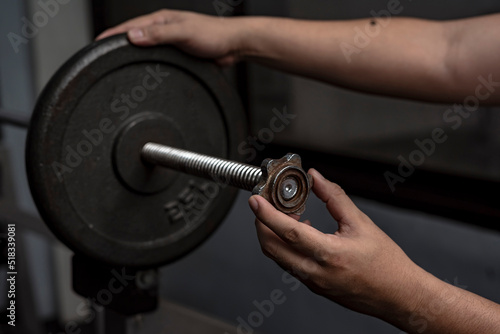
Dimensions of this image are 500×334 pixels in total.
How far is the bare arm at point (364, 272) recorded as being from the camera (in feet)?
1.88

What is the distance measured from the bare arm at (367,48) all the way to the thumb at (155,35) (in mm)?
11

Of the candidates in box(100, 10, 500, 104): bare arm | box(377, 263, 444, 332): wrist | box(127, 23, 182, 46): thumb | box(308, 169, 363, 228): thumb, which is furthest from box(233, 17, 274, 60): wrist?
box(377, 263, 444, 332): wrist

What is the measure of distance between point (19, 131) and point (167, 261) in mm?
1590

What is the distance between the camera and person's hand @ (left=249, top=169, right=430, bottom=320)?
0.57 m

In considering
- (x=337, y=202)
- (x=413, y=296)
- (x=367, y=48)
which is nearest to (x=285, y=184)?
(x=337, y=202)

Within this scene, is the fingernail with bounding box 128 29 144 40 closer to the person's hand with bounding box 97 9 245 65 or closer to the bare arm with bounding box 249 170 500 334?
the person's hand with bounding box 97 9 245 65

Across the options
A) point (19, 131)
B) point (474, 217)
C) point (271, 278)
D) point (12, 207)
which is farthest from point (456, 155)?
point (19, 131)

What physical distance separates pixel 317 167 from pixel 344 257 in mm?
1137

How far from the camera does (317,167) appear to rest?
1.70m

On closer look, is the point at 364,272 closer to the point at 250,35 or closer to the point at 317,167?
the point at 250,35

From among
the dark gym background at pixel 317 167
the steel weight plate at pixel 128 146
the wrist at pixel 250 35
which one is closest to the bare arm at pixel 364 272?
the steel weight plate at pixel 128 146

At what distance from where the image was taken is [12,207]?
1645 mm

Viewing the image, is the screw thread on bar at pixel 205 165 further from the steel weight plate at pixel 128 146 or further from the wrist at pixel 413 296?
the wrist at pixel 413 296

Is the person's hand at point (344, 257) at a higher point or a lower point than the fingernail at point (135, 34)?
lower
